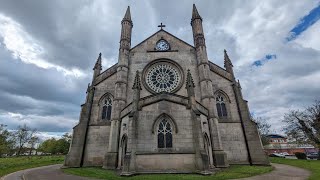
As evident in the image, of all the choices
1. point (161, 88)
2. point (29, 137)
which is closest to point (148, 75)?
point (161, 88)

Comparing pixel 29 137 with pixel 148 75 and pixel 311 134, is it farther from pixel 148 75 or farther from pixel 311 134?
pixel 311 134

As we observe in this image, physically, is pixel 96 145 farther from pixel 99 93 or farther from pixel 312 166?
pixel 312 166

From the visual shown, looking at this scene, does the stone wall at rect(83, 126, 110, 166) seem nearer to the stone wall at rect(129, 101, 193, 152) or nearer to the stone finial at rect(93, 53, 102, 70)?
the stone wall at rect(129, 101, 193, 152)

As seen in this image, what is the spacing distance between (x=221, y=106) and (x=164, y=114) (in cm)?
937

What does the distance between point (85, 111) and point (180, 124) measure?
1201cm

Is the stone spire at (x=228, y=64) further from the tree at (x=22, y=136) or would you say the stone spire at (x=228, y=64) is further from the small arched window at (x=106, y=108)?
the tree at (x=22, y=136)

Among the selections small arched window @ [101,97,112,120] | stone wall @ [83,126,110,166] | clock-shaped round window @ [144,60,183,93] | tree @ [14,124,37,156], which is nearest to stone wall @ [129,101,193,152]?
clock-shaped round window @ [144,60,183,93]

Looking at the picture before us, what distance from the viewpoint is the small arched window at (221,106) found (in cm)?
2098

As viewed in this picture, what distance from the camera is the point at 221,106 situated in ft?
70.0

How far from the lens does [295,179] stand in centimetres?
1056

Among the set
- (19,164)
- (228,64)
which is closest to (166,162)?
(228,64)

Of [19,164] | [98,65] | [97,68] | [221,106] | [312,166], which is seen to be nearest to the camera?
[312,166]

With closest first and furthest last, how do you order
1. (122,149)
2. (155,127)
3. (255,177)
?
(255,177), (155,127), (122,149)

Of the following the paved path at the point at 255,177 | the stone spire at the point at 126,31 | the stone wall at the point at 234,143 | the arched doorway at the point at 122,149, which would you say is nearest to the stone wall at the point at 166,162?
the arched doorway at the point at 122,149
